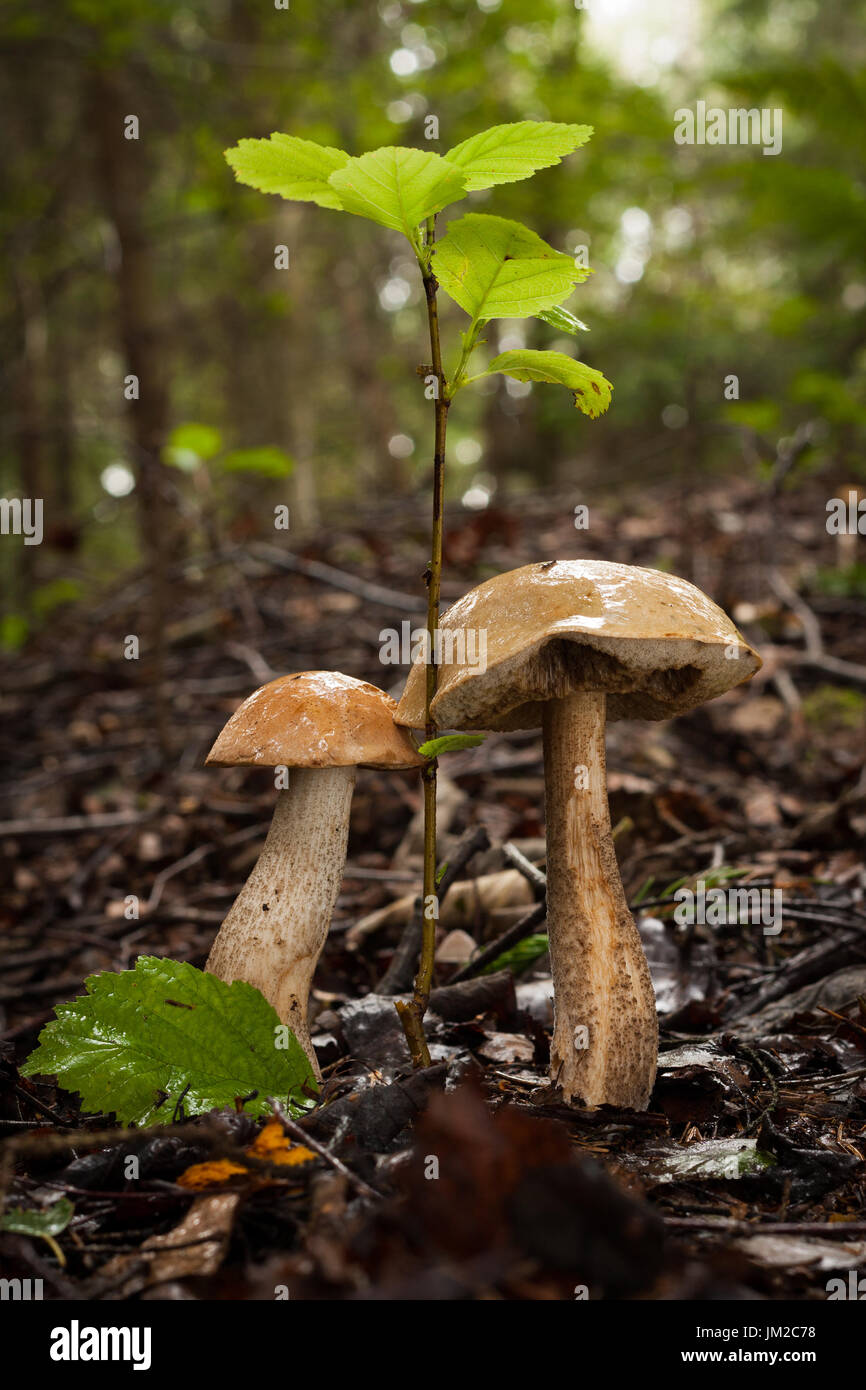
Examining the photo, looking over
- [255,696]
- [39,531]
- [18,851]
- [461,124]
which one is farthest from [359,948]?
[461,124]

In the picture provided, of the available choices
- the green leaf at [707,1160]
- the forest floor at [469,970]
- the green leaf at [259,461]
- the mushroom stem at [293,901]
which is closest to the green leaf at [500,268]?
the mushroom stem at [293,901]

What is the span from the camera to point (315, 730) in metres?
1.91

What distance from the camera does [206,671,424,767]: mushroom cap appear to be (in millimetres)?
1884

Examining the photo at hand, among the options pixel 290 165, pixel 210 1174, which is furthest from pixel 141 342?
pixel 210 1174

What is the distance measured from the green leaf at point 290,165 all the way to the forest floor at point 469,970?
1.71 meters

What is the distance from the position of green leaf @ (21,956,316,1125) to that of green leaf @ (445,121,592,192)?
1.64 metres

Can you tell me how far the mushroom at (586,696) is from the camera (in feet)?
5.70

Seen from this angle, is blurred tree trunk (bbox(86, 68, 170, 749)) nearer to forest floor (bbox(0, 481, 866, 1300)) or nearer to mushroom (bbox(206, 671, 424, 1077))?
forest floor (bbox(0, 481, 866, 1300))

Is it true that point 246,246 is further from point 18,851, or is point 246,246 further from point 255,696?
point 255,696

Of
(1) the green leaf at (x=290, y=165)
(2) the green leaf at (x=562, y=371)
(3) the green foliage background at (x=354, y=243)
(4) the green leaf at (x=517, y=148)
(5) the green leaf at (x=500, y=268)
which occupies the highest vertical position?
(3) the green foliage background at (x=354, y=243)

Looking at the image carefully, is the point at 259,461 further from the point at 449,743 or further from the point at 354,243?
the point at 354,243

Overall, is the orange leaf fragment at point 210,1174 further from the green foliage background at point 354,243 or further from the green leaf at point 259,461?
the green leaf at point 259,461

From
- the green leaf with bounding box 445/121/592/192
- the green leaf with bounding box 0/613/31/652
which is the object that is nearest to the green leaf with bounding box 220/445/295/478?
the green leaf with bounding box 0/613/31/652

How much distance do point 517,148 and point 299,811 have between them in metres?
1.48
